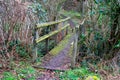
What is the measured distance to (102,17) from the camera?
7.82 m

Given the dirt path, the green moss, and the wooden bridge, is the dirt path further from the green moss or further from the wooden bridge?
the green moss

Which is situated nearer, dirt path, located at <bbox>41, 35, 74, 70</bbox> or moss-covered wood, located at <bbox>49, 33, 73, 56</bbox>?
dirt path, located at <bbox>41, 35, 74, 70</bbox>

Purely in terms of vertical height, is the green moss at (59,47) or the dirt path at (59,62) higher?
the dirt path at (59,62)

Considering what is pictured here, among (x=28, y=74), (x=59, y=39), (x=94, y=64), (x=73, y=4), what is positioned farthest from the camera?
(x=73, y=4)

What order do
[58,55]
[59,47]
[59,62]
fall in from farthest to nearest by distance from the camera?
[59,47], [58,55], [59,62]

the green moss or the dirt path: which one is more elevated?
the dirt path

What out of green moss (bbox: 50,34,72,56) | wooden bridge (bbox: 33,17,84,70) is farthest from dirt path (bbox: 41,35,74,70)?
green moss (bbox: 50,34,72,56)

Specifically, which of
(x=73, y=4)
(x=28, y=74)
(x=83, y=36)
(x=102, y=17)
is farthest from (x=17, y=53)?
(x=73, y=4)

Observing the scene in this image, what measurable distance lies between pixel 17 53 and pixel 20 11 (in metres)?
1.66

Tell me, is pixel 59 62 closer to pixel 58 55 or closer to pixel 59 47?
pixel 58 55

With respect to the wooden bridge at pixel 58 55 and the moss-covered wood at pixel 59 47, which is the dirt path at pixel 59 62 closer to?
the wooden bridge at pixel 58 55

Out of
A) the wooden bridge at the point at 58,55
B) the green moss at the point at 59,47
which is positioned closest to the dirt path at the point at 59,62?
the wooden bridge at the point at 58,55

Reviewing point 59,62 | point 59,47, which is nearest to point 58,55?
point 59,62

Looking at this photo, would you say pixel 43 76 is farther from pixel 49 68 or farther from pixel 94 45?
pixel 94 45
